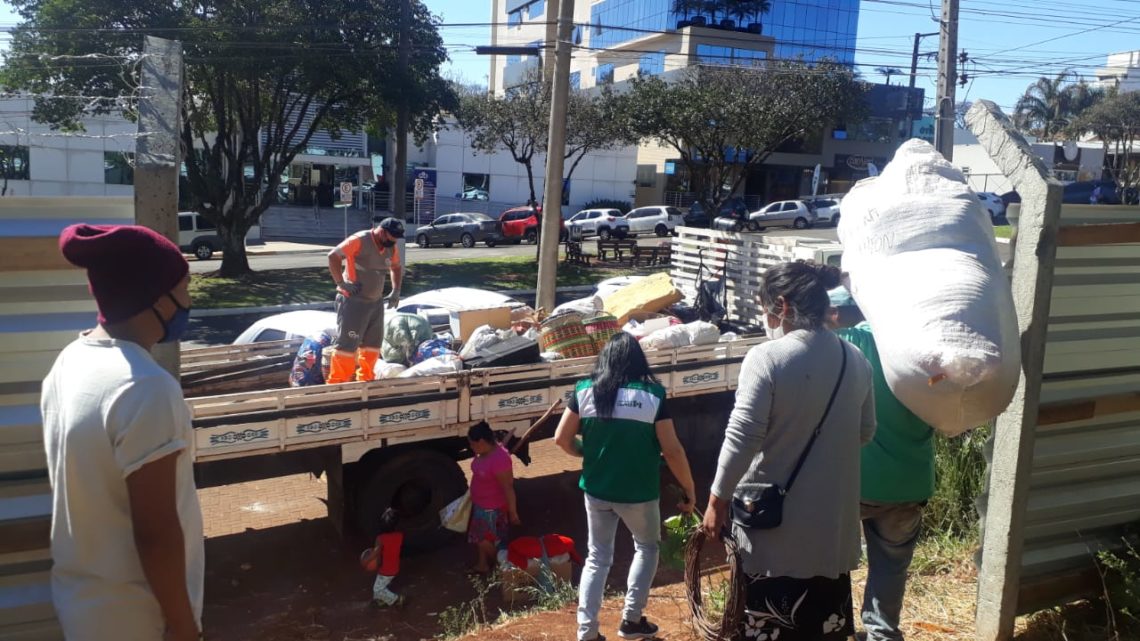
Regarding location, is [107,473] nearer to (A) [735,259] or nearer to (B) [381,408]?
(B) [381,408]

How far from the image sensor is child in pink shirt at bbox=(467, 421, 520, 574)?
5957 mm

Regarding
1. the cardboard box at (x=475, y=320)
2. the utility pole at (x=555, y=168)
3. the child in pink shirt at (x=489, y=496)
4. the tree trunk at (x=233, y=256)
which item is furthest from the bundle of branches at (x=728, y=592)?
the tree trunk at (x=233, y=256)

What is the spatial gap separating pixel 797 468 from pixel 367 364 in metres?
4.80

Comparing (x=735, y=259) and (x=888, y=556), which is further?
(x=735, y=259)

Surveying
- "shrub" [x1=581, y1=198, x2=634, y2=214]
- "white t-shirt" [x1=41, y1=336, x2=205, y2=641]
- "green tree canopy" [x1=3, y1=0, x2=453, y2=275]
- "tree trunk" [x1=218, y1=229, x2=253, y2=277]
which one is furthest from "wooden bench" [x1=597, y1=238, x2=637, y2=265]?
"white t-shirt" [x1=41, y1=336, x2=205, y2=641]

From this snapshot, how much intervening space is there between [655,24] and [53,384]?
5218cm

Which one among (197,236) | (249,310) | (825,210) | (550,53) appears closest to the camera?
(249,310)

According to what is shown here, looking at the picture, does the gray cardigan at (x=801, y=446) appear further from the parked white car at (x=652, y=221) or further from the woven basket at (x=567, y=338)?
the parked white car at (x=652, y=221)

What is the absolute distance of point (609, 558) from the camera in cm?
411

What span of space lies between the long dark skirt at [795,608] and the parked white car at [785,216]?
3265cm

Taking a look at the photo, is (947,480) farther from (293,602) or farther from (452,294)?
Result: (452,294)

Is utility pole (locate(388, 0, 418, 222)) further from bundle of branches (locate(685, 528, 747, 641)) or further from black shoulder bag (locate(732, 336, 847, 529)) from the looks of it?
black shoulder bag (locate(732, 336, 847, 529))

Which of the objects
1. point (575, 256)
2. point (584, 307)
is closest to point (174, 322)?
point (584, 307)

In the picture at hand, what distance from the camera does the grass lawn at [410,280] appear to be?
63.7 ft
